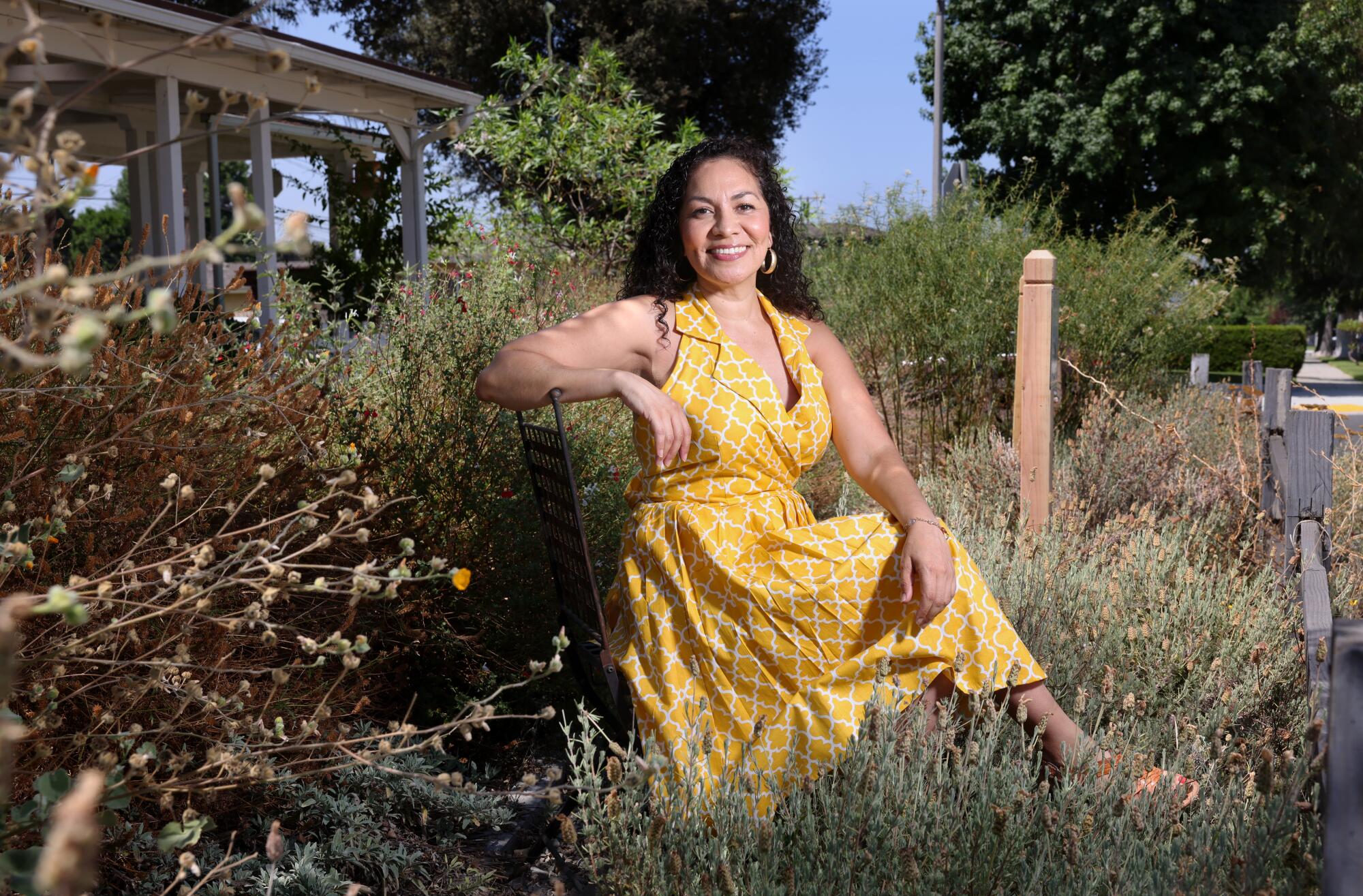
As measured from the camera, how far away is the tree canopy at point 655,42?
65.2 feet

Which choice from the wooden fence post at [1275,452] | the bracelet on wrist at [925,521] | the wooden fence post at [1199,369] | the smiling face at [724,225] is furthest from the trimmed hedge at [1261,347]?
the bracelet on wrist at [925,521]

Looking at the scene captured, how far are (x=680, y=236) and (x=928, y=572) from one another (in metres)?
1.10

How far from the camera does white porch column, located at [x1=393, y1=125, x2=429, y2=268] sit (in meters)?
12.2

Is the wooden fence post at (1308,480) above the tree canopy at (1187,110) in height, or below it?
below

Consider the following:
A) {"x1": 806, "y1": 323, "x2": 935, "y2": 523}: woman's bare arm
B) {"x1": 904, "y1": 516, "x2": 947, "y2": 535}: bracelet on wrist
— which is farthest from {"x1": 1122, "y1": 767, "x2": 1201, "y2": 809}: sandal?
{"x1": 806, "y1": 323, "x2": 935, "y2": 523}: woman's bare arm

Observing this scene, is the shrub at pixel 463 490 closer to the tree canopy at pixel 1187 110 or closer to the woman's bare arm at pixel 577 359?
the woman's bare arm at pixel 577 359

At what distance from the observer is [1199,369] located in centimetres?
944

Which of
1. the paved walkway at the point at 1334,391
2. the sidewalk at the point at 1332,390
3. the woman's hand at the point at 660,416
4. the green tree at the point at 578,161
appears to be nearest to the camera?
the woman's hand at the point at 660,416

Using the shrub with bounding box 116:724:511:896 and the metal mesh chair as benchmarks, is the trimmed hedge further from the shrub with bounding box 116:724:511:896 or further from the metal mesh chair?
the shrub with bounding box 116:724:511:896

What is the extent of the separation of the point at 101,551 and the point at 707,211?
4.98 feet

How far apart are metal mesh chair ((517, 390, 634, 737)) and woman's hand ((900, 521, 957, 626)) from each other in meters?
0.63

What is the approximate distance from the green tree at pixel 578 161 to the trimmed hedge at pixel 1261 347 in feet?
49.1

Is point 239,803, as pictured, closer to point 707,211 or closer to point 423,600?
point 423,600

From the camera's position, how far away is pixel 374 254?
1109 cm
